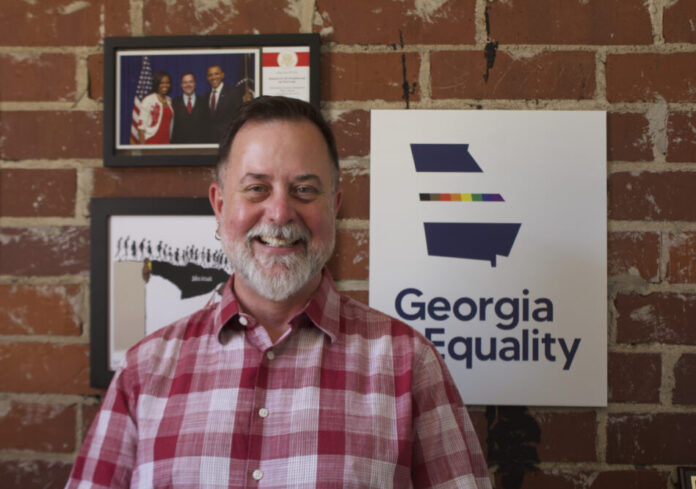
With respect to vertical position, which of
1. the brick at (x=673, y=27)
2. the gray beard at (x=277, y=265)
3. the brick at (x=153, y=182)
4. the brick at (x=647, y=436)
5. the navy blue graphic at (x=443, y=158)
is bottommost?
the brick at (x=647, y=436)

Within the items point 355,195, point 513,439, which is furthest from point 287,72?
point 513,439

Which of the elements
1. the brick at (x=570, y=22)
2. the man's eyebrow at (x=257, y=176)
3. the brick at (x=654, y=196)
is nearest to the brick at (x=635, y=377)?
the brick at (x=654, y=196)

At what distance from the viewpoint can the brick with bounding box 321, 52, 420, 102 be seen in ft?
3.66

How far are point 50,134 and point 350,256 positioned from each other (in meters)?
0.67

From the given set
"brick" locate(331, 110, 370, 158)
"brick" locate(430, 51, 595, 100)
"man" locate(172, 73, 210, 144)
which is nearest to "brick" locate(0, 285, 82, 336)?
"man" locate(172, 73, 210, 144)

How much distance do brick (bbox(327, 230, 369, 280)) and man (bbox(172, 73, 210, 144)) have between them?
35 cm

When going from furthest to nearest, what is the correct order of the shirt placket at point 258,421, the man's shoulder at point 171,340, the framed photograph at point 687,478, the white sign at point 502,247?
the white sign at point 502,247
the framed photograph at point 687,478
the man's shoulder at point 171,340
the shirt placket at point 258,421

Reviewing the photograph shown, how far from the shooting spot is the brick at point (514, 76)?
3.61 ft

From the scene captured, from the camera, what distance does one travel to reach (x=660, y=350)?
1092mm

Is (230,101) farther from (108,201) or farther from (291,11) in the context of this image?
(108,201)

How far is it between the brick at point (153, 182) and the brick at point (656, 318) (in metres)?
0.87

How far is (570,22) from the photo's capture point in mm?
1102

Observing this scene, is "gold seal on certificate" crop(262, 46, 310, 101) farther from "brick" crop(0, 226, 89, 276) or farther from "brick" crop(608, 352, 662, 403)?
"brick" crop(608, 352, 662, 403)

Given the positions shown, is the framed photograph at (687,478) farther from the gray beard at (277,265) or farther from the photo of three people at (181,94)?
the photo of three people at (181,94)
